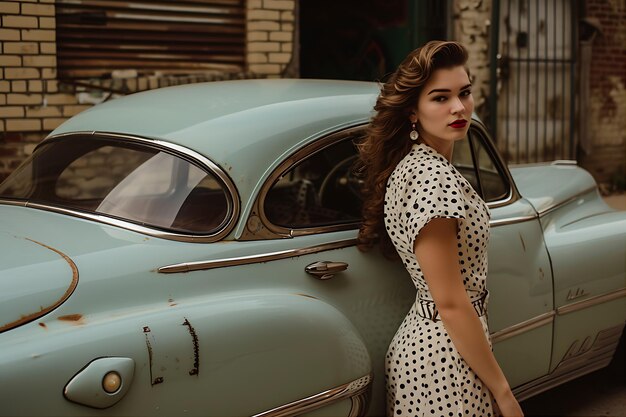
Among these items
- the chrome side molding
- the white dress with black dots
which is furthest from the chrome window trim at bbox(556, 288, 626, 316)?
the white dress with black dots

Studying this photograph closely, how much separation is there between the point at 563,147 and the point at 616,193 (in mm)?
1116

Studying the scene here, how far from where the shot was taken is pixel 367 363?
2738 mm

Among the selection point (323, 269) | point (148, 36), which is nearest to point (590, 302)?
point (323, 269)

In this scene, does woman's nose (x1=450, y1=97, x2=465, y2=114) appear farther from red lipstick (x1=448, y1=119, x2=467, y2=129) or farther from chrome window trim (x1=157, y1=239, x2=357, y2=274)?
chrome window trim (x1=157, y1=239, x2=357, y2=274)

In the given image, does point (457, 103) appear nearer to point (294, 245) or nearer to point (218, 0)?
point (294, 245)

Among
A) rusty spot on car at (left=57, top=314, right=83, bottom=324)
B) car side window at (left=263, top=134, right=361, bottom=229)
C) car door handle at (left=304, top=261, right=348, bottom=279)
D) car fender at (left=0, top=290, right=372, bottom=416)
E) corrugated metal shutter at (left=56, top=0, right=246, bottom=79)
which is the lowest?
car fender at (left=0, top=290, right=372, bottom=416)

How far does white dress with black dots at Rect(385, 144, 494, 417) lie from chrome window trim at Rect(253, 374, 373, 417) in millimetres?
133

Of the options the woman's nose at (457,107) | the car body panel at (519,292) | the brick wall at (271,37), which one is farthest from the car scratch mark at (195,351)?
the brick wall at (271,37)

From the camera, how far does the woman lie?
2373 millimetres

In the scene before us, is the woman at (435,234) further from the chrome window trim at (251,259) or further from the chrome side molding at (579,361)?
the chrome side molding at (579,361)

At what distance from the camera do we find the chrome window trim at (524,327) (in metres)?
3.29

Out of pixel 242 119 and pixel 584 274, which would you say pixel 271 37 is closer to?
pixel 584 274

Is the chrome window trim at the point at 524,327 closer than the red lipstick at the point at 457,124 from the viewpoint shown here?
No

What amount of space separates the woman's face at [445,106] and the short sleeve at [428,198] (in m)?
0.12
